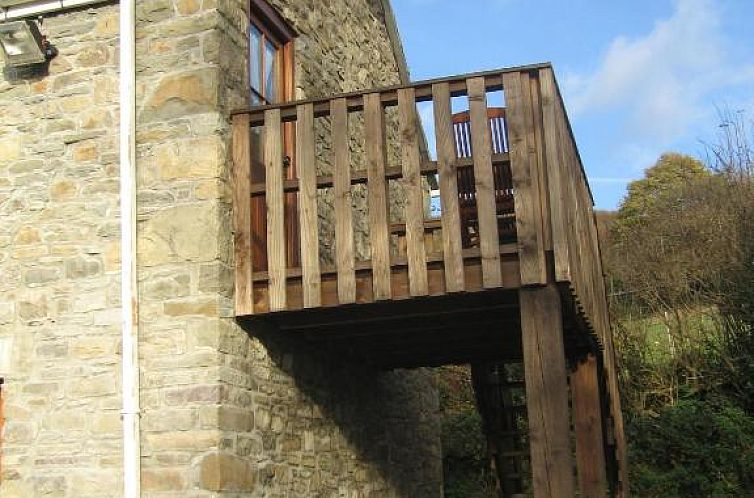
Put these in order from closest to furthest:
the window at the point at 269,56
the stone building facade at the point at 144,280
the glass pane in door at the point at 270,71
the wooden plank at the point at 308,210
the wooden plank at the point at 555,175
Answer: the wooden plank at the point at 555,175
the stone building facade at the point at 144,280
the wooden plank at the point at 308,210
the window at the point at 269,56
the glass pane in door at the point at 270,71

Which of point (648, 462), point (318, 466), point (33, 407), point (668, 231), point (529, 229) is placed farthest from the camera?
point (668, 231)

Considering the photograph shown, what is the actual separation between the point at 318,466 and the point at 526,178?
3024mm

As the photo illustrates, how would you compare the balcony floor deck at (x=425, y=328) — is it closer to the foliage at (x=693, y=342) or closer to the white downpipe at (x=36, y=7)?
the white downpipe at (x=36, y=7)

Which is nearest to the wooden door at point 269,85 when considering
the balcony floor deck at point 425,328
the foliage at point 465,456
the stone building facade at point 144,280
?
the stone building facade at point 144,280

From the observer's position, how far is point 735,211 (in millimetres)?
15609

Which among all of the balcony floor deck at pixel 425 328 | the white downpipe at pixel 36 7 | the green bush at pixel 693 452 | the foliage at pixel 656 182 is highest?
the foliage at pixel 656 182

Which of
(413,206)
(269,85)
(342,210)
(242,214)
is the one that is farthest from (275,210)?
(269,85)

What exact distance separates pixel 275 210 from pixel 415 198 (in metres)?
0.97

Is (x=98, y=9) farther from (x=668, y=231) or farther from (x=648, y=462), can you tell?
(x=668, y=231)

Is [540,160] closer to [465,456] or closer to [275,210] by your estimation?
[275,210]

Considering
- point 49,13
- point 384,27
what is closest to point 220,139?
point 49,13

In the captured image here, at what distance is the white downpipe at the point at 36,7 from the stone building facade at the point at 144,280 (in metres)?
0.07

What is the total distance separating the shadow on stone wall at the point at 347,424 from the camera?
7.03 metres

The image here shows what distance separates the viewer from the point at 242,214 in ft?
21.1
